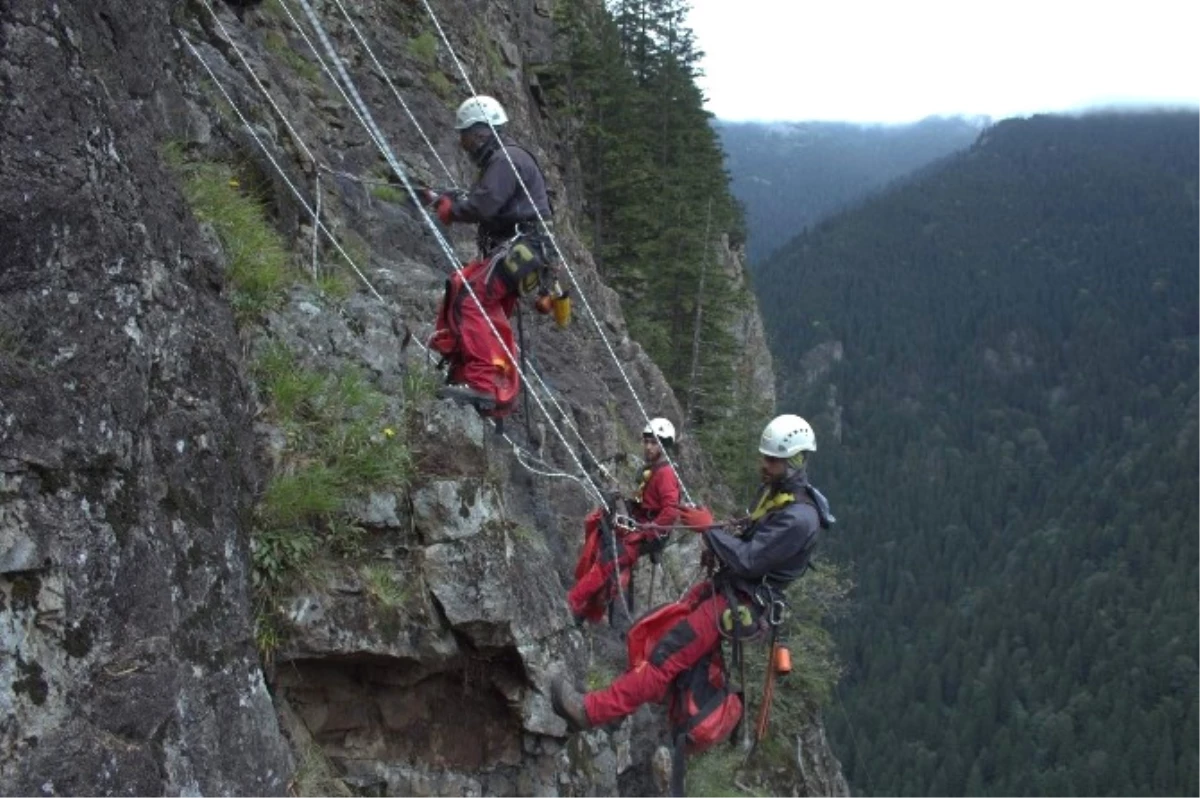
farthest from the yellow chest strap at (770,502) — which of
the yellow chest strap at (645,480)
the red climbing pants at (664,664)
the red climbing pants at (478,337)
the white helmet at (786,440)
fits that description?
the yellow chest strap at (645,480)

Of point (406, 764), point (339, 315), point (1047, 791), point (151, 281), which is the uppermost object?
point (151, 281)

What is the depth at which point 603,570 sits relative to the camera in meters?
7.76

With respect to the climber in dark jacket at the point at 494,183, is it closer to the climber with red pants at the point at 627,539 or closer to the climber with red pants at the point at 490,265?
the climber with red pants at the point at 490,265

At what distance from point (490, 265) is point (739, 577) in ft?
8.92

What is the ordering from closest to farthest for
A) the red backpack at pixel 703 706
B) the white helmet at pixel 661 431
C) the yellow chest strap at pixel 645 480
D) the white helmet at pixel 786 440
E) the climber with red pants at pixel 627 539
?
the red backpack at pixel 703 706 < the white helmet at pixel 786 440 < the climber with red pants at pixel 627 539 < the yellow chest strap at pixel 645 480 < the white helmet at pixel 661 431

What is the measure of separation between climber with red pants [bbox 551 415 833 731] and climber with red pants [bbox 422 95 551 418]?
189 centimetres

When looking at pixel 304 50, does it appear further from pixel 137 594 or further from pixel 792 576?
pixel 137 594

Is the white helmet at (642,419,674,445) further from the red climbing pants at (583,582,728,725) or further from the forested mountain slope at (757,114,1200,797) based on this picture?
the forested mountain slope at (757,114,1200,797)

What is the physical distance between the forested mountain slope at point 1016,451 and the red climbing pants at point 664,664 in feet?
129

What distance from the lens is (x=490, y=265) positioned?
7277 millimetres

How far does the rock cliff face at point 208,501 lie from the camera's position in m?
3.52

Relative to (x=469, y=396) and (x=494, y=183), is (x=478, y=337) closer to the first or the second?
(x=469, y=396)

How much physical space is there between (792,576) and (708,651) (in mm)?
669

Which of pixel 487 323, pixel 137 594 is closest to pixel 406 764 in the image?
pixel 137 594
